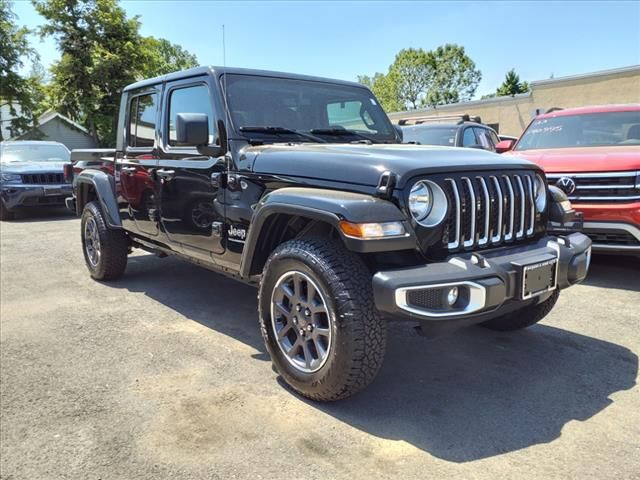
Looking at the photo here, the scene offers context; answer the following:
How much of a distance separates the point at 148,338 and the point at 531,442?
9.06 ft

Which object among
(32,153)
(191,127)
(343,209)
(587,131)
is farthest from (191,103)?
(32,153)

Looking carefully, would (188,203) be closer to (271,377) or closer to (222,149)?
(222,149)

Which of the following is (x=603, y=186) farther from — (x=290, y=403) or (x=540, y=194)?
(x=290, y=403)

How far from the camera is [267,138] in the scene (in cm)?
356

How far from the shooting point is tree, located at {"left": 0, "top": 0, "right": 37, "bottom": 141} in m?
24.1

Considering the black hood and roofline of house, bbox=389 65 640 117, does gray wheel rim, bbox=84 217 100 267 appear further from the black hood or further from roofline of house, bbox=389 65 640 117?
roofline of house, bbox=389 65 640 117

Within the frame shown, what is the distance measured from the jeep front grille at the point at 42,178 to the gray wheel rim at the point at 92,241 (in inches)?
243

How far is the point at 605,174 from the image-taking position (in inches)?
195

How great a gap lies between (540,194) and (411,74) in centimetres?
5315

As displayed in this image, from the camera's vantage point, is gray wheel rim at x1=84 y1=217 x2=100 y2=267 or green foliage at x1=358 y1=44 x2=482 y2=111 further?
green foliage at x1=358 y1=44 x2=482 y2=111

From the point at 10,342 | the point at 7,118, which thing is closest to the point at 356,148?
the point at 10,342

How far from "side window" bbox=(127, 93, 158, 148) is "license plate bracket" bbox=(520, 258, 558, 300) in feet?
10.5

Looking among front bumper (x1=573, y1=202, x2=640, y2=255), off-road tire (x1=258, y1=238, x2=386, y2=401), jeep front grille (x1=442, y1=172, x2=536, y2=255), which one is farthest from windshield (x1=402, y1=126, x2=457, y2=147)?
off-road tire (x1=258, y1=238, x2=386, y2=401)

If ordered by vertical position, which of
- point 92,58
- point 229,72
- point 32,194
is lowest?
point 32,194
